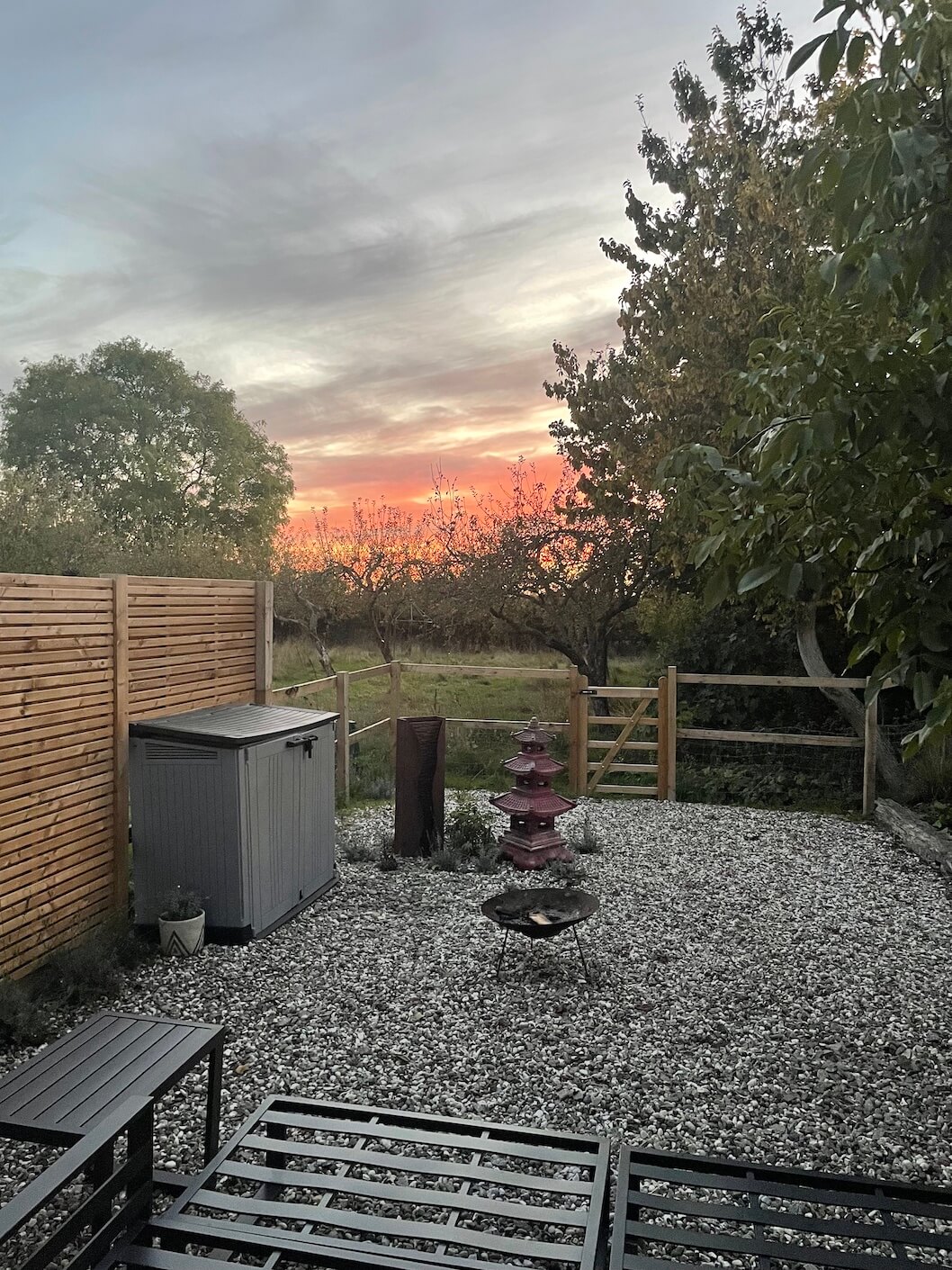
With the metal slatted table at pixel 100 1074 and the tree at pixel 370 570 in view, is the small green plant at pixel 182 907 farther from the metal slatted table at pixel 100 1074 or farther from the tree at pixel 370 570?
the tree at pixel 370 570

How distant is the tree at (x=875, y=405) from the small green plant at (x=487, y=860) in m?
4.79

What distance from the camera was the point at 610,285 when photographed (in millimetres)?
11508

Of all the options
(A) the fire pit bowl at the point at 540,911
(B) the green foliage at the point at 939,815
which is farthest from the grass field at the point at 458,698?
(A) the fire pit bowl at the point at 540,911

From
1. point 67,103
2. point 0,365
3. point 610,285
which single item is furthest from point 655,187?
point 0,365

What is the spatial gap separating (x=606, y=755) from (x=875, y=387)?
7.47 meters

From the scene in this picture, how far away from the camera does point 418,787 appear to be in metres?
6.79

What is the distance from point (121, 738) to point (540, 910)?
2557mm

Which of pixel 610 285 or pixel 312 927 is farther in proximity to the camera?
pixel 610 285

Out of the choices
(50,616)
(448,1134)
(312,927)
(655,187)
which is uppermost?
(655,187)

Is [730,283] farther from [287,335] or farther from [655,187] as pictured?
[287,335]

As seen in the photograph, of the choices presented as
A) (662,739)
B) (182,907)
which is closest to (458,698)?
(662,739)

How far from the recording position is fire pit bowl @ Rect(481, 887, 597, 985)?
4.34 meters

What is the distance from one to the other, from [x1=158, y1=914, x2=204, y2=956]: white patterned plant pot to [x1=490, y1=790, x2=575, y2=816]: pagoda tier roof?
2373mm

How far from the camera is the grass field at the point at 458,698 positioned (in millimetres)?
10125
